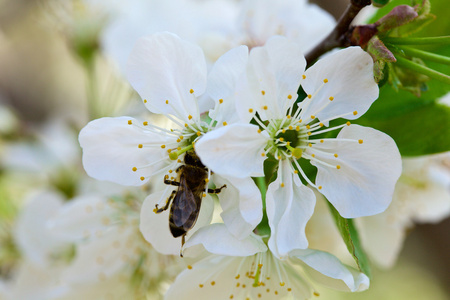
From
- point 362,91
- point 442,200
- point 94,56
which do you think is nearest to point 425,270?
point 442,200

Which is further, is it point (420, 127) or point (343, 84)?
point (420, 127)

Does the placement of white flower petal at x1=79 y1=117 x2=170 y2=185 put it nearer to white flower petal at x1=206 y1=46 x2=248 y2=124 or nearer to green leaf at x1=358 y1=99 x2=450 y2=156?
white flower petal at x1=206 y1=46 x2=248 y2=124

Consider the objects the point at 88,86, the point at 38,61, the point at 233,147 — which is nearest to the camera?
the point at 233,147

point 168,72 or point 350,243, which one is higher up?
point 168,72

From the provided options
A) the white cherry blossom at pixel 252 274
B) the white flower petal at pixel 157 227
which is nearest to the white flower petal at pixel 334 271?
the white cherry blossom at pixel 252 274

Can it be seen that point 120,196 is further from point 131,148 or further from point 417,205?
point 417,205

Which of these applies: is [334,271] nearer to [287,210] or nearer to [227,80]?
[287,210]

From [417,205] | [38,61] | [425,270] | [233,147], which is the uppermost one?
[233,147]

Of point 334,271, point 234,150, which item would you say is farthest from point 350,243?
point 234,150
